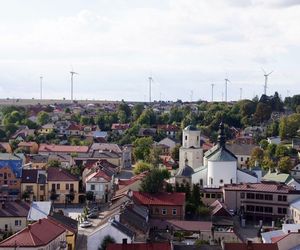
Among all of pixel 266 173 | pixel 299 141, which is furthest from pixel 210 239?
pixel 299 141

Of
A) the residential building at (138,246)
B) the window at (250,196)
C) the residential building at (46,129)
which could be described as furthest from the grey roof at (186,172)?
the residential building at (46,129)

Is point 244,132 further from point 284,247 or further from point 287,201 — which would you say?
point 284,247

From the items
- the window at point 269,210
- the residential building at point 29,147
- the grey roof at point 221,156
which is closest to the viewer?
the window at point 269,210

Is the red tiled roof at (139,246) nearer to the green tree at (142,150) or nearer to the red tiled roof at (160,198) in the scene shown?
the red tiled roof at (160,198)

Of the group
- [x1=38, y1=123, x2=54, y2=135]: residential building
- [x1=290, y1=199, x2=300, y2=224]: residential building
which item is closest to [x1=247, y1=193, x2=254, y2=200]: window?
[x1=290, y1=199, x2=300, y2=224]: residential building

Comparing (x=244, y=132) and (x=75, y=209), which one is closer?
(x=75, y=209)
